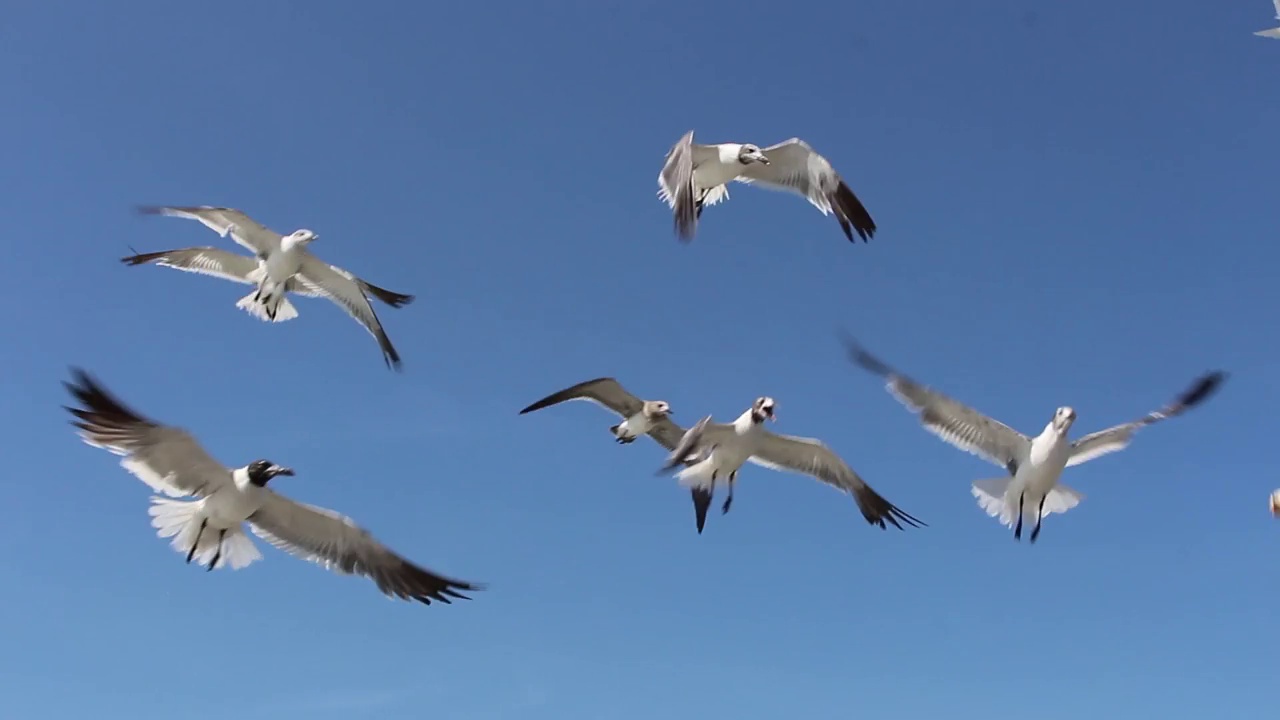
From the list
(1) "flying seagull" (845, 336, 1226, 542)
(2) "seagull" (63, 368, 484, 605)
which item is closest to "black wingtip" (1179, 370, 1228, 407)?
(1) "flying seagull" (845, 336, 1226, 542)

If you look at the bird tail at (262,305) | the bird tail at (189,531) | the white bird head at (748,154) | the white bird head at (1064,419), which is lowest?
the bird tail at (189,531)

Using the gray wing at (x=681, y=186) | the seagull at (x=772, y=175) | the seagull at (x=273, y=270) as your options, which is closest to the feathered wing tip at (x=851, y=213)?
the seagull at (x=772, y=175)

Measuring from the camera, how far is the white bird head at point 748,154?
12.7 meters

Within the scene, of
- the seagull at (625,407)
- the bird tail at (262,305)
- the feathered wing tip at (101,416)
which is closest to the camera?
the feathered wing tip at (101,416)

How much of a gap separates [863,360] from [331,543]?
641cm

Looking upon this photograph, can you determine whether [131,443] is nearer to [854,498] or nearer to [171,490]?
[171,490]

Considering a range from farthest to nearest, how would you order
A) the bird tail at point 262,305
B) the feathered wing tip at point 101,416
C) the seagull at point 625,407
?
the bird tail at point 262,305
the seagull at point 625,407
the feathered wing tip at point 101,416

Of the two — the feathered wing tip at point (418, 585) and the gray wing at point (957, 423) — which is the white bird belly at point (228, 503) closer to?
the feathered wing tip at point (418, 585)

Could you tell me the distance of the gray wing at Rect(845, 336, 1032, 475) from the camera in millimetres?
13242

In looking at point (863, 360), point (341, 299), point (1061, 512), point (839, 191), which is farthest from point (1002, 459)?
point (341, 299)

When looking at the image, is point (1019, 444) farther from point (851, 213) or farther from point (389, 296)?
point (389, 296)

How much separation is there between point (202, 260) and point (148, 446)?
5.70 metres

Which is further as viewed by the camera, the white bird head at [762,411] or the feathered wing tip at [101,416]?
the white bird head at [762,411]

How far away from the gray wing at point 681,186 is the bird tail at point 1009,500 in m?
4.68
